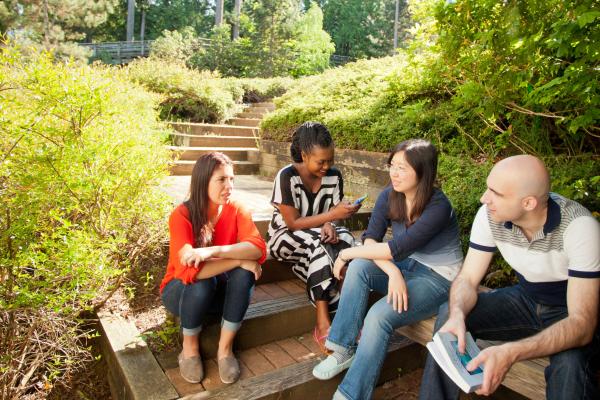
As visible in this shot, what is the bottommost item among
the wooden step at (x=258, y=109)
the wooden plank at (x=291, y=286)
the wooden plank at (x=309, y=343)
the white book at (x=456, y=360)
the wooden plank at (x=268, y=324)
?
the wooden plank at (x=309, y=343)

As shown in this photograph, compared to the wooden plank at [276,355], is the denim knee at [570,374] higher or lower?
higher

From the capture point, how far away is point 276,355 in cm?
252

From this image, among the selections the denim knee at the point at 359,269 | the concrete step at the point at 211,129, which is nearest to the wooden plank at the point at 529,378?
the denim knee at the point at 359,269

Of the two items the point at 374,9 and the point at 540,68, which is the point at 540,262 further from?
the point at 374,9

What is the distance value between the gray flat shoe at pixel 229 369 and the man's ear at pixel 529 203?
173 cm

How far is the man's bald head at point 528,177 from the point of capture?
177cm

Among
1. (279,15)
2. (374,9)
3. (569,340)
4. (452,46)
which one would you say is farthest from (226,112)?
(374,9)

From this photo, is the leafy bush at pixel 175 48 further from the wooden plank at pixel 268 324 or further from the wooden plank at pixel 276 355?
the wooden plank at pixel 276 355

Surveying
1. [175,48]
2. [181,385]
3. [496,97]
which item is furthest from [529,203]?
[175,48]

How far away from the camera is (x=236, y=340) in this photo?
8.26 feet

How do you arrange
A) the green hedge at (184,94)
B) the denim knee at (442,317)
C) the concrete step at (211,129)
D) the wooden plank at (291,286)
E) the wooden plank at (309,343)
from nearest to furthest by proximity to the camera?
the denim knee at (442,317)
the wooden plank at (309,343)
the wooden plank at (291,286)
the concrete step at (211,129)
the green hedge at (184,94)

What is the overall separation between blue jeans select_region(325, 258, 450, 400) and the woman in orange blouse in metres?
0.57

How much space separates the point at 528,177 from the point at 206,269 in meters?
1.69

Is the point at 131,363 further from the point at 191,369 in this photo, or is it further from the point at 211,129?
the point at 211,129
